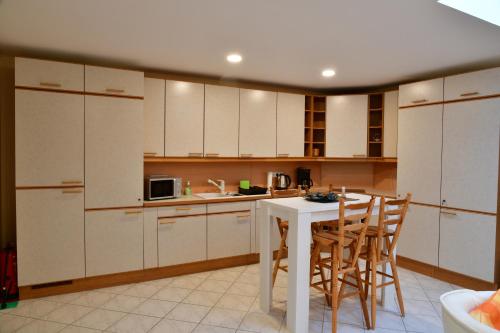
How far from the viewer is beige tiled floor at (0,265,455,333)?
264 centimetres

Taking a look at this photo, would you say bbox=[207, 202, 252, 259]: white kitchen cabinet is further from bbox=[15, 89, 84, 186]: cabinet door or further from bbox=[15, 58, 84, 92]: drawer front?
bbox=[15, 58, 84, 92]: drawer front

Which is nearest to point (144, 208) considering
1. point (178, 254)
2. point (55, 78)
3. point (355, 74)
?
point (178, 254)

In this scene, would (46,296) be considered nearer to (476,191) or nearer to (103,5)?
(103,5)

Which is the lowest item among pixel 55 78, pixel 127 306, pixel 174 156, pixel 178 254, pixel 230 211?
pixel 127 306

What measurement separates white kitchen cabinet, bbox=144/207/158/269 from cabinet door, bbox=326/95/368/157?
2630 mm

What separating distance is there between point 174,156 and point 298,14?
87.2 inches

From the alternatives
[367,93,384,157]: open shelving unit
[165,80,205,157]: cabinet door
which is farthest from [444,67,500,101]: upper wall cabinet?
[165,80,205,157]: cabinet door

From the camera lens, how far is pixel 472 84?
336 cm

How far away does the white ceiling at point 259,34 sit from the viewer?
2.23 metres

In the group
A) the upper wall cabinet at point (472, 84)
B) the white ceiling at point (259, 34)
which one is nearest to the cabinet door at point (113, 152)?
the white ceiling at point (259, 34)

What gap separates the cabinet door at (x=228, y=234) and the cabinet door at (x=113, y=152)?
36.1 inches

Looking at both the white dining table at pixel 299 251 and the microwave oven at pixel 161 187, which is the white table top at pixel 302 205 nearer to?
the white dining table at pixel 299 251

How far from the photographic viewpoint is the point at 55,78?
10.2 feet

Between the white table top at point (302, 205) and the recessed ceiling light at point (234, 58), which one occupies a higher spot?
the recessed ceiling light at point (234, 58)
